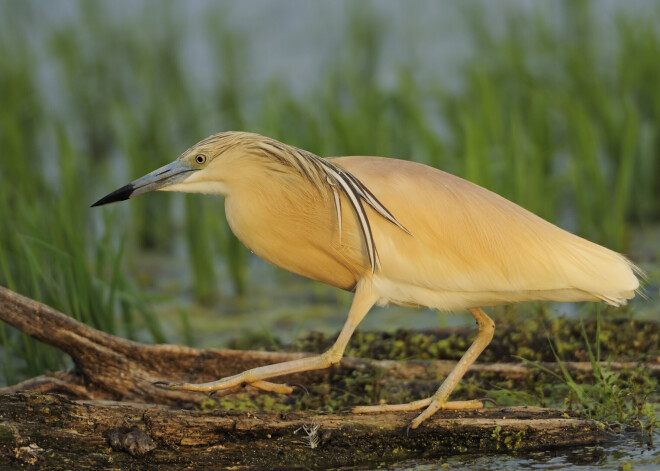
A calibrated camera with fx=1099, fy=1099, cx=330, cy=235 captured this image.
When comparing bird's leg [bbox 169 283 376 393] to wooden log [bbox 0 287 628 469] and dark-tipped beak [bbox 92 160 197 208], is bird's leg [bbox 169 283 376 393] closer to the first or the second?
wooden log [bbox 0 287 628 469]

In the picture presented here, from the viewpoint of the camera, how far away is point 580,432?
3676mm

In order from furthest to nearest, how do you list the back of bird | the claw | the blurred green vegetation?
1. the blurred green vegetation
2. the claw
3. the back of bird

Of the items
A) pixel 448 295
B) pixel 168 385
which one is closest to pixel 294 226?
pixel 448 295

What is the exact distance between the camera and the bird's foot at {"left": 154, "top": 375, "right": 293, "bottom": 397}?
12.5 ft

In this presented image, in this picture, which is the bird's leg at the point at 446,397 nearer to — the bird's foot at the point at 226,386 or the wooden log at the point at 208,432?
the wooden log at the point at 208,432

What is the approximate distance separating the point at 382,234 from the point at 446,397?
2.04 ft

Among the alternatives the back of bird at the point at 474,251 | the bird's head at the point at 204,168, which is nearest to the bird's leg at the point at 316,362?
the back of bird at the point at 474,251

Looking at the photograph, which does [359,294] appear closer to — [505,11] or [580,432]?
[580,432]

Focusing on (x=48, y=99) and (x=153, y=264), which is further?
(x=48, y=99)

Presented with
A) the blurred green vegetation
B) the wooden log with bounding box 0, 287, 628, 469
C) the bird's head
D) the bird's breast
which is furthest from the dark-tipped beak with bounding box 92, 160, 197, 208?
the blurred green vegetation

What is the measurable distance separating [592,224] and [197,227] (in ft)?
7.92

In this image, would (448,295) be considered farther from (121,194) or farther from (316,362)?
(121,194)

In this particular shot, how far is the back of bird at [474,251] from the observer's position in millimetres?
3721

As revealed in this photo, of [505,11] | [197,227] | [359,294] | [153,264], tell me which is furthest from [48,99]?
[359,294]
